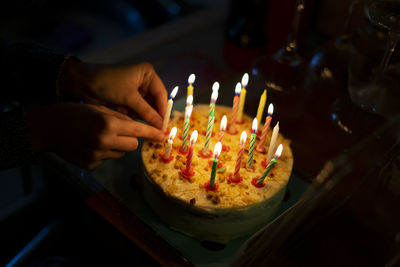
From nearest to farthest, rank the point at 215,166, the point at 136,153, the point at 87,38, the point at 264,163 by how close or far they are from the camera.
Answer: the point at 215,166 → the point at 264,163 → the point at 136,153 → the point at 87,38

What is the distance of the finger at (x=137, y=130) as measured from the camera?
1.19m

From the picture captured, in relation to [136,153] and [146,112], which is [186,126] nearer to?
[146,112]

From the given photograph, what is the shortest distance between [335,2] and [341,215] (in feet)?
4.51

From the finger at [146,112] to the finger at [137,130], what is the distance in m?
0.08

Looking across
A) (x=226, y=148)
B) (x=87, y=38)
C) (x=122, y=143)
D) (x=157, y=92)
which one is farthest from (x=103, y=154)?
(x=87, y=38)

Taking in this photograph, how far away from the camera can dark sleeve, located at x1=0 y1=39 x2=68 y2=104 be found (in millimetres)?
1382

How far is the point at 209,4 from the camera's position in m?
2.79

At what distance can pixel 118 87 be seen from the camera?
1.34 m

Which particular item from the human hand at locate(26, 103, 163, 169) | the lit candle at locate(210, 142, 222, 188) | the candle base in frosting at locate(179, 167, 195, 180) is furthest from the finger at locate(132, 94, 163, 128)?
the lit candle at locate(210, 142, 222, 188)

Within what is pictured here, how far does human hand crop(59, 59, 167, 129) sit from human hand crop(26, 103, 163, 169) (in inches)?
5.7

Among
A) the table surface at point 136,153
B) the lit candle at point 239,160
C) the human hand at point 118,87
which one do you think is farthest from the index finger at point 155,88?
the lit candle at point 239,160

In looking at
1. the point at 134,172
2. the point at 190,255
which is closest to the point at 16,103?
the point at 134,172

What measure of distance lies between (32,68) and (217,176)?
0.78 meters

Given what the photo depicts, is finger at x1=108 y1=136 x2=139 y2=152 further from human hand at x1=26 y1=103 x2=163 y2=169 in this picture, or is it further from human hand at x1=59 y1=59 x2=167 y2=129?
human hand at x1=59 y1=59 x2=167 y2=129
